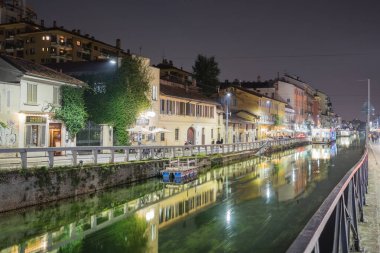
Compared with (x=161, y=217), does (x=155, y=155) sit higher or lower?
higher

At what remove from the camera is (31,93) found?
27688 millimetres

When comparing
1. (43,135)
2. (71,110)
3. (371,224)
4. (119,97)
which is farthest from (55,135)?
(371,224)

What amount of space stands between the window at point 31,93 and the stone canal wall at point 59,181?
307 inches

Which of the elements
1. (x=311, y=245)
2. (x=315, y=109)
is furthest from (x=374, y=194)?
(x=315, y=109)

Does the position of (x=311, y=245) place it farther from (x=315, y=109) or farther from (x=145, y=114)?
(x=315, y=109)

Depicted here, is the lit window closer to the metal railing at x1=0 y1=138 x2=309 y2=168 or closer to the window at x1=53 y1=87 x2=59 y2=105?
the window at x1=53 y1=87 x2=59 y2=105

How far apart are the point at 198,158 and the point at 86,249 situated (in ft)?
76.8

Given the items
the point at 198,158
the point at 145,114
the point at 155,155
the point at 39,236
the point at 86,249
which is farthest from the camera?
the point at 145,114

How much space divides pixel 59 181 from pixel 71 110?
11.2 meters

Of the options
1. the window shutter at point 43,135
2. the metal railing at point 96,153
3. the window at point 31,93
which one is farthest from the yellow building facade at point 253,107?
the window at point 31,93

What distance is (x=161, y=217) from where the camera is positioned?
17.4m

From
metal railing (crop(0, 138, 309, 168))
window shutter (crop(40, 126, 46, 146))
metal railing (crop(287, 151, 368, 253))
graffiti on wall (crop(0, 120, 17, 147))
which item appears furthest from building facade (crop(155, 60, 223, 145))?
metal railing (crop(287, 151, 368, 253))

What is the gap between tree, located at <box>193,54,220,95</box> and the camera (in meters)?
80.8

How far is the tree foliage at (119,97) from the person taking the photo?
35.5 meters
